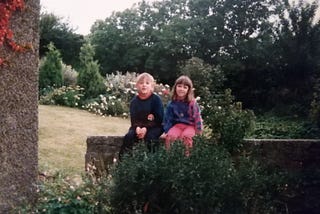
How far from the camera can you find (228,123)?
601cm

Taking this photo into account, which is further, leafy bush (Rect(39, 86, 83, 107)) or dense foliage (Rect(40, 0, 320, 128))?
dense foliage (Rect(40, 0, 320, 128))

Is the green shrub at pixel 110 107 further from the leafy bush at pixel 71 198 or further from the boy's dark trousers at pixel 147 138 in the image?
the leafy bush at pixel 71 198

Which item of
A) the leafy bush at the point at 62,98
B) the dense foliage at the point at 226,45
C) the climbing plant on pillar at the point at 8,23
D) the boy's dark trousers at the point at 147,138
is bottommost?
the boy's dark trousers at the point at 147,138

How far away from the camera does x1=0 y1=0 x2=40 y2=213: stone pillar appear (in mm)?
4723

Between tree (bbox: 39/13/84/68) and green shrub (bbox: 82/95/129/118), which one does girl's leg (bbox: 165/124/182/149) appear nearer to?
green shrub (bbox: 82/95/129/118)

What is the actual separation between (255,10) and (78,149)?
17.2m

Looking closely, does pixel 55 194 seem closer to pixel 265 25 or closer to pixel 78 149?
pixel 78 149

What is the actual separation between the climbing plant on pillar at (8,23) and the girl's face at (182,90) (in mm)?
1769

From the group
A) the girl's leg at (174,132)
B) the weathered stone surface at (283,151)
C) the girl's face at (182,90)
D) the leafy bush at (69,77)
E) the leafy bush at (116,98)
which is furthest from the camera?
the leafy bush at (69,77)

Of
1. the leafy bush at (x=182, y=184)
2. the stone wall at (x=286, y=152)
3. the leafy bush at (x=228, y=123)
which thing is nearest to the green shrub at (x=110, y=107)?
the leafy bush at (x=228, y=123)

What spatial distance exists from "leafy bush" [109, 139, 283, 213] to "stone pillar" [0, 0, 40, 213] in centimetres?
117

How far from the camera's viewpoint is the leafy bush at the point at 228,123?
5930 mm

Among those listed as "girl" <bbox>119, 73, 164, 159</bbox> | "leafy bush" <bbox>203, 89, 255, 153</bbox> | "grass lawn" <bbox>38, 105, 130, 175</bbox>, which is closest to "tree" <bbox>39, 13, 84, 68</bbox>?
"grass lawn" <bbox>38, 105, 130, 175</bbox>

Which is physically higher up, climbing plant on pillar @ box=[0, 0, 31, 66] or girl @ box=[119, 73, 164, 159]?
climbing plant on pillar @ box=[0, 0, 31, 66]
